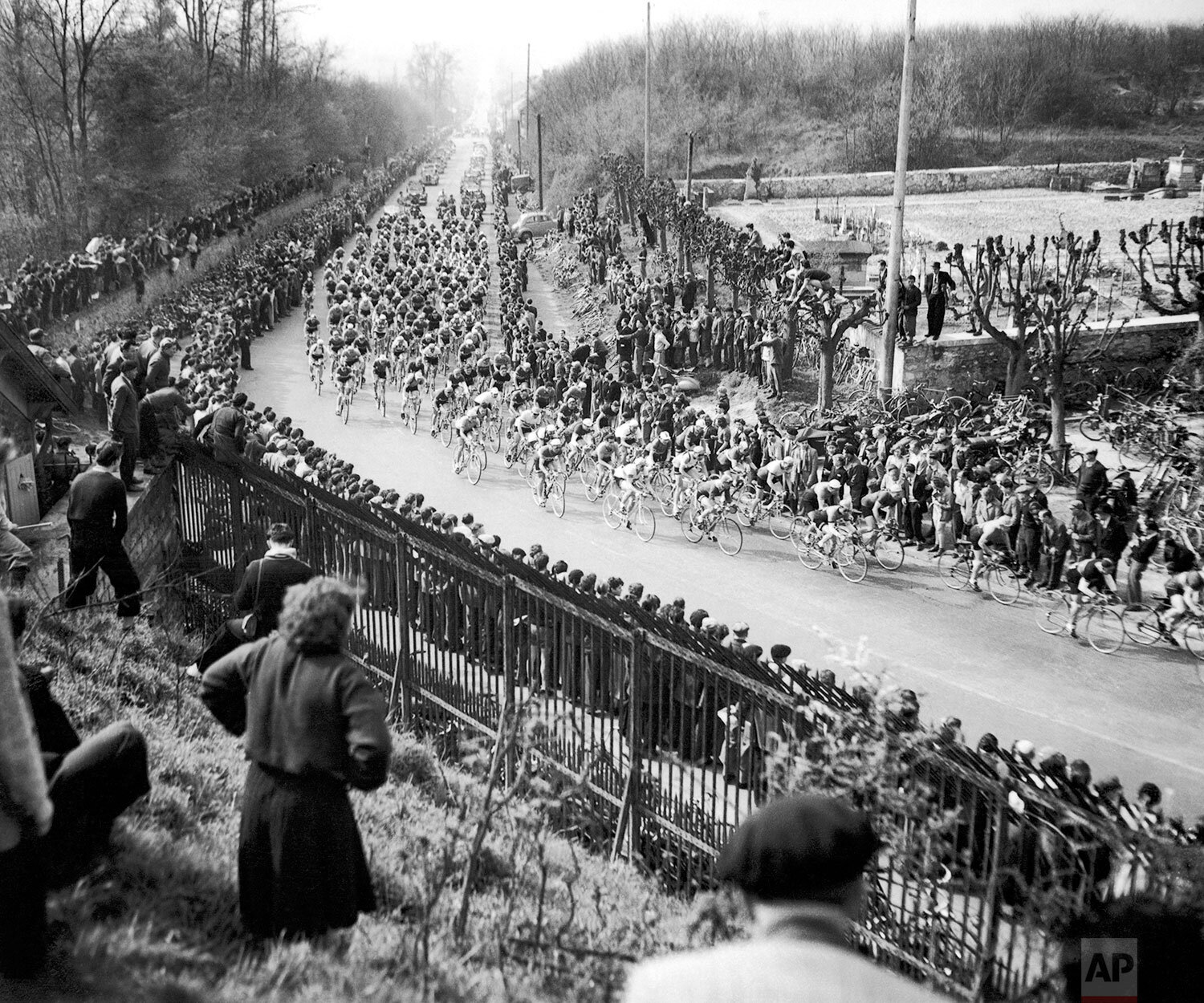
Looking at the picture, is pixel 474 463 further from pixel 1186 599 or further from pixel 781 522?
pixel 1186 599

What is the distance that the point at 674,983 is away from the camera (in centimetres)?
218

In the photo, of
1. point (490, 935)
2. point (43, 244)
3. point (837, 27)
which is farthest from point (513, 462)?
point (837, 27)

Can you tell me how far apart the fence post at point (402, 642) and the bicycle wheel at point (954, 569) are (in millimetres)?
8426

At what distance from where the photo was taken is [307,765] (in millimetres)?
4008

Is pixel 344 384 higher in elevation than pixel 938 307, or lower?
lower

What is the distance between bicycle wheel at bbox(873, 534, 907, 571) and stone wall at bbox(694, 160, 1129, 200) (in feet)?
125

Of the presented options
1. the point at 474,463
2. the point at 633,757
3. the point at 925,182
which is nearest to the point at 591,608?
the point at 633,757

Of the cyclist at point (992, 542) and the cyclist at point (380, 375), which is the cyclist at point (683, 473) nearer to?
the cyclist at point (992, 542)

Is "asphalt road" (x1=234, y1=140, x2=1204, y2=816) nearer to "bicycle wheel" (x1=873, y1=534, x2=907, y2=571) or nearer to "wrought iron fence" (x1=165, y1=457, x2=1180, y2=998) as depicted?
"bicycle wheel" (x1=873, y1=534, x2=907, y2=571)

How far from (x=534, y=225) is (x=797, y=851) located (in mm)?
51609

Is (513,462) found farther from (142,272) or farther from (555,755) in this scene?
(142,272)

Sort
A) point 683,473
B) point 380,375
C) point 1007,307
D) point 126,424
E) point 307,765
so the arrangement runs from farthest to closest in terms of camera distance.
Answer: point 380,375 → point 1007,307 → point 683,473 → point 126,424 → point 307,765

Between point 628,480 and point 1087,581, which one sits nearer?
point 1087,581

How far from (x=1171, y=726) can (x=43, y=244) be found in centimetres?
3811
